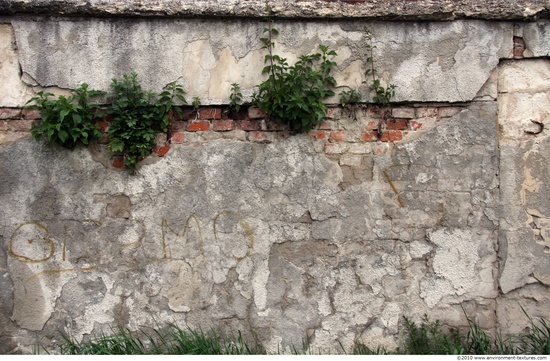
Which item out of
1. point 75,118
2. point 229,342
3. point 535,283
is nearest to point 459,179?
point 535,283

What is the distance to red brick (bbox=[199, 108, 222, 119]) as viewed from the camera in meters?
3.36

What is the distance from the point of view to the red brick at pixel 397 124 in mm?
3357

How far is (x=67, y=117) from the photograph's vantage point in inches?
125

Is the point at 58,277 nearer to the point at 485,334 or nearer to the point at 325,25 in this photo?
the point at 325,25

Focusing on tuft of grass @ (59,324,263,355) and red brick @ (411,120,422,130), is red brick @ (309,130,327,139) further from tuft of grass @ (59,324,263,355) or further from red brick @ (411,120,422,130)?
tuft of grass @ (59,324,263,355)

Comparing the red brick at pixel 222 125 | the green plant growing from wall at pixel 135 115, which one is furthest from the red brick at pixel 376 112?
the green plant growing from wall at pixel 135 115

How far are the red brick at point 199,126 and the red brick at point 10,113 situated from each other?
1.15m

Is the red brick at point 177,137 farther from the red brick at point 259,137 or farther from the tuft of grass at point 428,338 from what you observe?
the tuft of grass at point 428,338

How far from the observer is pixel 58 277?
10.8 feet

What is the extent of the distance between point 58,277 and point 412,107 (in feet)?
8.66

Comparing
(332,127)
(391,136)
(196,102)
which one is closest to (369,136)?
(391,136)

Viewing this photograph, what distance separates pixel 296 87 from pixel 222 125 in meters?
0.57

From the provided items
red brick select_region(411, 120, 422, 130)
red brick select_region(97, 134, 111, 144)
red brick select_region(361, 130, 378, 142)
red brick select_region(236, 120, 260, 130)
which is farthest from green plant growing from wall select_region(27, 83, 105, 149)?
red brick select_region(411, 120, 422, 130)

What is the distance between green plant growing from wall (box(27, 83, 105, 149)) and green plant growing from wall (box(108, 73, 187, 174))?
0.42 feet
